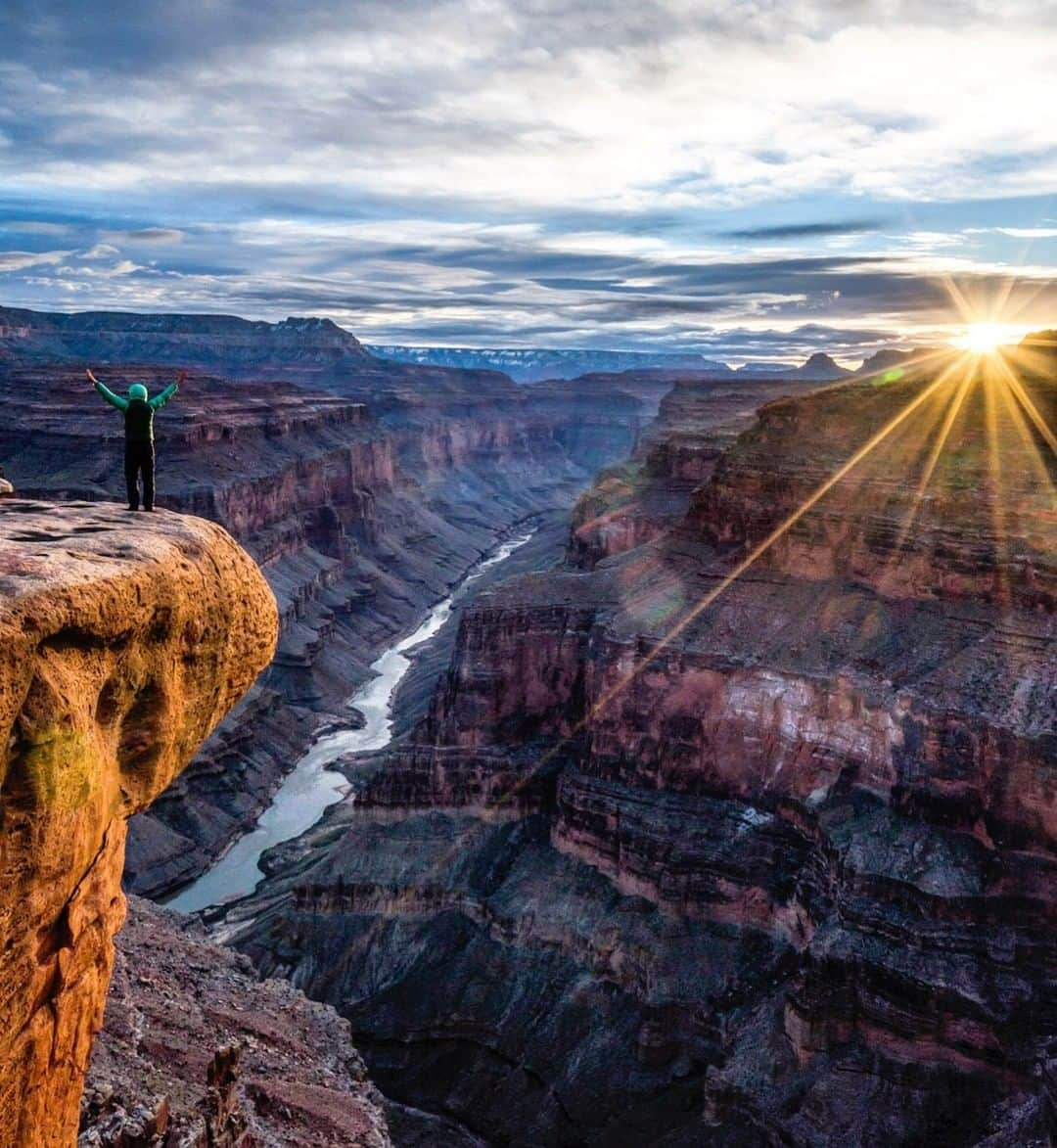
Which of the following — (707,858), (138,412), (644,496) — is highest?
(138,412)

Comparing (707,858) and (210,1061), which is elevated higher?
(210,1061)

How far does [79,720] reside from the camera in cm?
1119

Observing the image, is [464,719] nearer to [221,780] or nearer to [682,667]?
[682,667]

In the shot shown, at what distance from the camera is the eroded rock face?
34.6ft

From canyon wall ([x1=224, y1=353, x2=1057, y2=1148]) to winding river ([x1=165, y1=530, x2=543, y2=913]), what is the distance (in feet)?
12.6

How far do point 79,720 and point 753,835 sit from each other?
33874mm

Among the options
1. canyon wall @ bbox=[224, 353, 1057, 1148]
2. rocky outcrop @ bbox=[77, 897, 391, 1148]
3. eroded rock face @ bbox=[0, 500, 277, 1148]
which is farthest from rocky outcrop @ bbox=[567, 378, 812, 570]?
eroded rock face @ bbox=[0, 500, 277, 1148]

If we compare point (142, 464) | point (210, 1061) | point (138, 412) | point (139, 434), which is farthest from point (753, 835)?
point (138, 412)

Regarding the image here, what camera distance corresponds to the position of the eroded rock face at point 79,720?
34.6 feet

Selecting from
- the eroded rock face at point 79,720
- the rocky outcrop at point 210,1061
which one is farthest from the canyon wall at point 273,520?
the eroded rock face at point 79,720

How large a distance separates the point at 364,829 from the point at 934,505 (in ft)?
90.0

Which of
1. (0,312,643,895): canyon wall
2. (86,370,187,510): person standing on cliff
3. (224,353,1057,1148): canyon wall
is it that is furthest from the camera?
(0,312,643,895): canyon wall

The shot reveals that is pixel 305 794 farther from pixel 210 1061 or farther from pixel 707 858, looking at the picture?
pixel 210 1061

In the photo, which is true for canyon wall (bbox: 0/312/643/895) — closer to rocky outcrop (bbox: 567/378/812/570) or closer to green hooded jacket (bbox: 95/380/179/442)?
rocky outcrop (bbox: 567/378/812/570)
